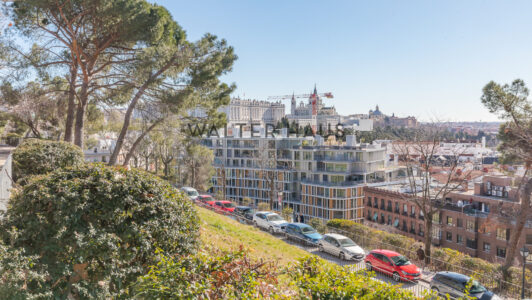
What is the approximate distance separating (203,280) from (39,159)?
1056 cm

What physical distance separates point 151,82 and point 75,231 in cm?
1375

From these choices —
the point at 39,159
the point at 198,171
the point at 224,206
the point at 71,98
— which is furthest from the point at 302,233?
the point at 198,171

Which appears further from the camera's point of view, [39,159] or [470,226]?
[470,226]

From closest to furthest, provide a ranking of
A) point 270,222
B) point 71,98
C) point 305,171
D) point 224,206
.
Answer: point 71,98 < point 270,222 < point 224,206 < point 305,171

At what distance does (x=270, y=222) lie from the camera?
72.4 feet

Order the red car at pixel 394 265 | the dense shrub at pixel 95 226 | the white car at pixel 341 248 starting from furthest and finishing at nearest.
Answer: the white car at pixel 341 248 → the red car at pixel 394 265 → the dense shrub at pixel 95 226

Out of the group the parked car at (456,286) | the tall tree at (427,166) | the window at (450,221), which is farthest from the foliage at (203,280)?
the window at (450,221)

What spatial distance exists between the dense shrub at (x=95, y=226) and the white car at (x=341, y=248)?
1200 cm

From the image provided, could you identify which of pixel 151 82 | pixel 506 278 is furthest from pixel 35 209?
pixel 506 278

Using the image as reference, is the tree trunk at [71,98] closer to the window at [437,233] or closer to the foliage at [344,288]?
the foliage at [344,288]

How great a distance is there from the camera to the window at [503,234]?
36156mm

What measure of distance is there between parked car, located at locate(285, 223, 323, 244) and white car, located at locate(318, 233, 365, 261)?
107 cm

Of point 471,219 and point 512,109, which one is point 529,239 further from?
point 512,109

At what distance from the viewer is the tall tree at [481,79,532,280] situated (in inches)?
763
